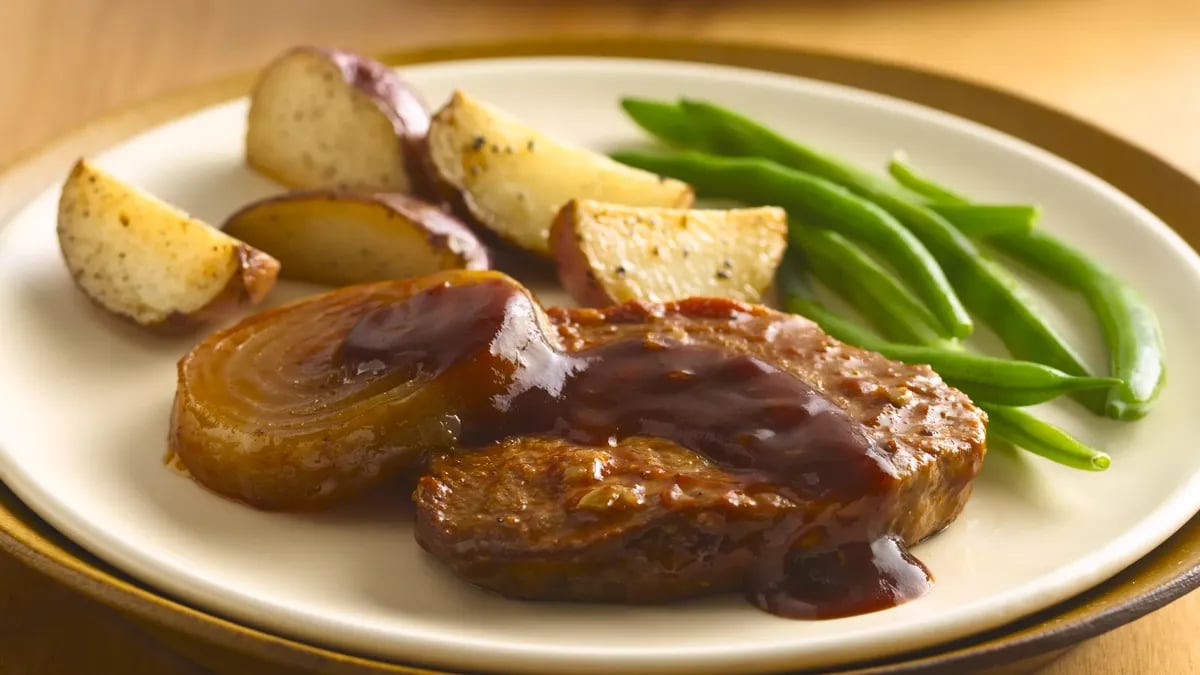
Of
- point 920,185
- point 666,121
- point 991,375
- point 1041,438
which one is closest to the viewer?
point 1041,438

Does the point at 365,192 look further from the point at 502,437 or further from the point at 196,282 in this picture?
the point at 502,437

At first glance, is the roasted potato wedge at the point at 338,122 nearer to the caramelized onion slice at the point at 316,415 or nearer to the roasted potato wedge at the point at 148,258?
the roasted potato wedge at the point at 148,258

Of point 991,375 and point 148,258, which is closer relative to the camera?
point 991,375

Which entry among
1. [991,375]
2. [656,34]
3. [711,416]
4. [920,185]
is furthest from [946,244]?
[656,34]

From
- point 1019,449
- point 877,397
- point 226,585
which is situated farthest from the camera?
point 1019,449

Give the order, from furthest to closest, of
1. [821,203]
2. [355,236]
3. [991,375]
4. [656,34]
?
[656,34] < [821,203] < [355,236] < [991,375]

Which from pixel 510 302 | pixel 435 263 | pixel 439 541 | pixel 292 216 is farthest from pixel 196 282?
pixel 439 541

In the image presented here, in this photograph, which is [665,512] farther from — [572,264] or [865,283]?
[865,283]
